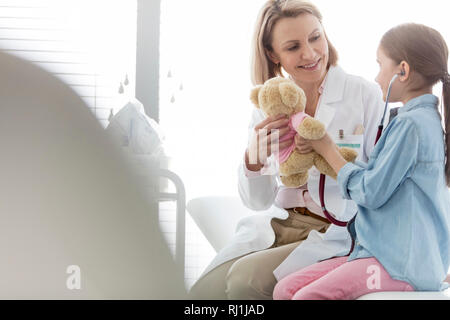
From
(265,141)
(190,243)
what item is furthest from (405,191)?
(190,243)

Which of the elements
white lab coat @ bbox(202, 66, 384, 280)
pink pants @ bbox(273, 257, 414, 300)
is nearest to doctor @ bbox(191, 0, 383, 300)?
white lab coat @ bbox(202, 66, 384, 280)

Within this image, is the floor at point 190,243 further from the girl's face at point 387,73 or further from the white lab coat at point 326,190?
the girl's face at point 387,73

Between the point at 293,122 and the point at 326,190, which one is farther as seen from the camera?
the point at 326,190

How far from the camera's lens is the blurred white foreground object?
3.36ft

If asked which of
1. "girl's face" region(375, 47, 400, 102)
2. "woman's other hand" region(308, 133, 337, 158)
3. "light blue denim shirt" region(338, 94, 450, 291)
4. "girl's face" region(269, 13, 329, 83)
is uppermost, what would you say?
"girl's face" region(269, 13, 329, 83)

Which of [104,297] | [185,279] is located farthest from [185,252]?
[104,297]

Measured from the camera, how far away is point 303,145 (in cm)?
95

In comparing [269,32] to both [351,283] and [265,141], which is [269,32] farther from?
[351,283]

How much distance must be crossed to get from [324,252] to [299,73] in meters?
0.36

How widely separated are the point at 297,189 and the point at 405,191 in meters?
0.27

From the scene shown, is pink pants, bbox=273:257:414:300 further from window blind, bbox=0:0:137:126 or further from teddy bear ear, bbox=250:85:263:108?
window blind, bbox=0:0:137:126

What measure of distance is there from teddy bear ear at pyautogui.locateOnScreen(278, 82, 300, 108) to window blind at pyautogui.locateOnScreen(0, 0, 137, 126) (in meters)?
0.35

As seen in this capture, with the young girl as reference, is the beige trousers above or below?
below

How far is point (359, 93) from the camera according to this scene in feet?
3.70
